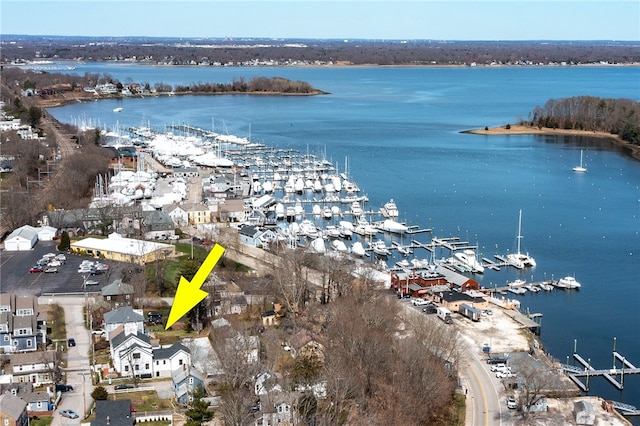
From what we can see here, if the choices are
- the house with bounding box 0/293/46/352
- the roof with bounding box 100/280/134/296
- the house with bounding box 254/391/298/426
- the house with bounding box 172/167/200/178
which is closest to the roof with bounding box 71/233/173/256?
the roof with bounding box 100/280/134/296

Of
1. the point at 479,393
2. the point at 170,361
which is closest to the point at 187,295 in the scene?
the point at 170,361

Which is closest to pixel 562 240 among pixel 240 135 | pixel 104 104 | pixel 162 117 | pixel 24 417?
pixel 24 417

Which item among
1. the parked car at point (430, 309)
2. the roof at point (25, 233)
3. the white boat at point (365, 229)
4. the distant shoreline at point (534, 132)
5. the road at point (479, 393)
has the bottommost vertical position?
the road at point (479, 393)

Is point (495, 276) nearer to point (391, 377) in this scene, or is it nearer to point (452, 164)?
point (391, 377)

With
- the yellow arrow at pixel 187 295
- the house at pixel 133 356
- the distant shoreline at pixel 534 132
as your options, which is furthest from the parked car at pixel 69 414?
the distant shoreline at pixel 534 132

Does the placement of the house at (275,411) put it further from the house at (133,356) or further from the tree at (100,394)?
the house at (133,356)
